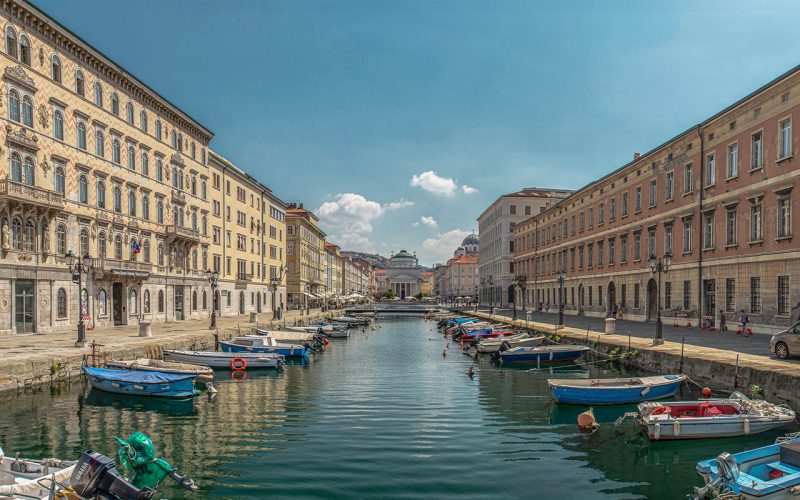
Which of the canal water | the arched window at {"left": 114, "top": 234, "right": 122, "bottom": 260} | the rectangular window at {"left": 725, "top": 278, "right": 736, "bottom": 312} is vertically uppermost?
the arched window at {"left": 114, "top": 234, "right": 122, "bottom": 260}

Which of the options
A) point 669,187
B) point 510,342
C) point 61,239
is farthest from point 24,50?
point 669,187

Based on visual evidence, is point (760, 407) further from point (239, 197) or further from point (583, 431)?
point (239, 197)

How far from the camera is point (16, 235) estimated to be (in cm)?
3347

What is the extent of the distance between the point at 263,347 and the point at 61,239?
16818mm

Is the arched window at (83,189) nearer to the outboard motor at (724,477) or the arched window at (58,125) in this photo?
the arched window at (58,125)

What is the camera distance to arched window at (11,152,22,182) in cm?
3334

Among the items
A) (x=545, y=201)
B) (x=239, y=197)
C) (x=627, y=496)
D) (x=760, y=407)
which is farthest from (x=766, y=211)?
(x=545, y=201)

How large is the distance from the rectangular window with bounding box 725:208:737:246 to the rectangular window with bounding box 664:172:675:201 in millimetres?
8245

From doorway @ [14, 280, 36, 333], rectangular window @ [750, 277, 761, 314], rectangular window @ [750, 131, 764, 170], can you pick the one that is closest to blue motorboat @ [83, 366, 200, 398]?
doorway @ [14, 280, 36, 333]

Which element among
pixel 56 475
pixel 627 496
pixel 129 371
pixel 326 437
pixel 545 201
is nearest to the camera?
pixel 56 475

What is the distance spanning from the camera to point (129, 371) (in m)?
23.8

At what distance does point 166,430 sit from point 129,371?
24.9 ft

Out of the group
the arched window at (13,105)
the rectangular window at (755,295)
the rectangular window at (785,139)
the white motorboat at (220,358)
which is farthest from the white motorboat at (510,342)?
the arched window at (13,105)

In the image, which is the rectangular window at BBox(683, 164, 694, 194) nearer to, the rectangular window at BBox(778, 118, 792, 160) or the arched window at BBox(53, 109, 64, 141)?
the rectangular window at BBox(778, 118, 792, 160)
